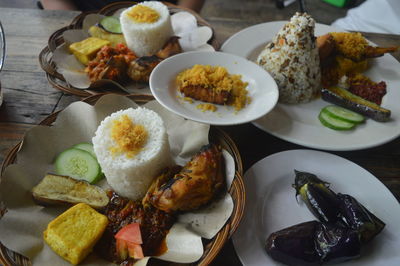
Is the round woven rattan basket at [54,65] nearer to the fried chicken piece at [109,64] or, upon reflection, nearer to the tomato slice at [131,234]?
the fried chicken piece at [109,64]

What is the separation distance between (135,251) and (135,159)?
1.79ft

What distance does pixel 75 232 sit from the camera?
1.65 meters

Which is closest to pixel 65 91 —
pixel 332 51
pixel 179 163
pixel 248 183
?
pixel 179 163

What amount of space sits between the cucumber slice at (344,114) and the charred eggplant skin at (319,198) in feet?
2.55

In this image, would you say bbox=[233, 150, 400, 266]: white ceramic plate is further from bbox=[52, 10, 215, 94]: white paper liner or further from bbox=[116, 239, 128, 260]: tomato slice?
bbox=[52, 10, 215, 94]: white paper liner

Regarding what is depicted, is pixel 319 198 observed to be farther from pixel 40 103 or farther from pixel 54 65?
pixel 54 65

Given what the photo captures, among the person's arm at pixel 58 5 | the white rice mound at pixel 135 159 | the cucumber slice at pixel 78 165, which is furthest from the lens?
the person's arm at pixel 58 5

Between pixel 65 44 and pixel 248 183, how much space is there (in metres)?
2.15

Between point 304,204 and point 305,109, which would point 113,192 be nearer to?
Answer: point 304,204

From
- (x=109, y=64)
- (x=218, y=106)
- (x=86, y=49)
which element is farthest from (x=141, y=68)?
(x=218, y=106)

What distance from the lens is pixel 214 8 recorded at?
6.75m

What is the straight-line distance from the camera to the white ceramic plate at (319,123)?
225cm

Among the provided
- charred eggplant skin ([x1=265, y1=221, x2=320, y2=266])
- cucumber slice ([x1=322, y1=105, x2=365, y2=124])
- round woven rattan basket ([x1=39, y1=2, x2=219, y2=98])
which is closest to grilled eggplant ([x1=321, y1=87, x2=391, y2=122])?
cucumber slice ([x1=322, y1=105, x2=365, y2=124])

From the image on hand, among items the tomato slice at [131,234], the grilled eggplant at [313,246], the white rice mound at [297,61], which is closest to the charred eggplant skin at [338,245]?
the grilled eggplant at [313,246]
